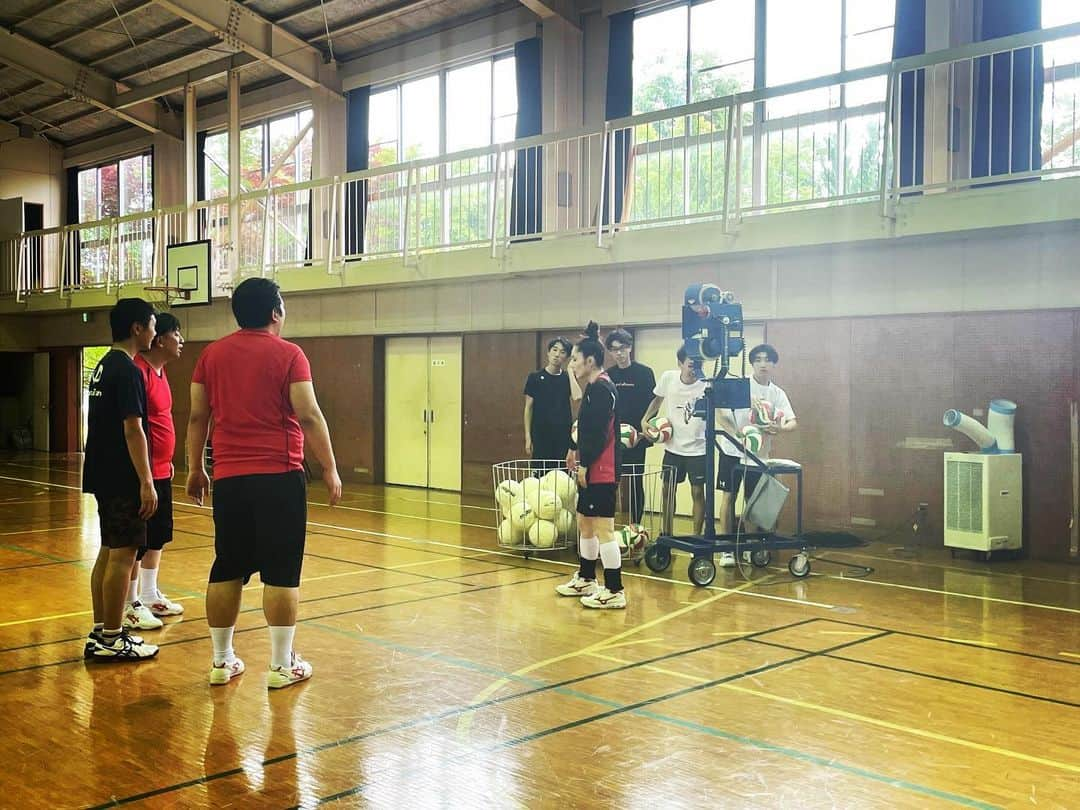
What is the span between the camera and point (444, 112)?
14.5 metres

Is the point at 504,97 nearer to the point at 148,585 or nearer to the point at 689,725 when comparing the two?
the point at 148,585

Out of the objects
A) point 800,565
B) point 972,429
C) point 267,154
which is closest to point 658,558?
point 800,565

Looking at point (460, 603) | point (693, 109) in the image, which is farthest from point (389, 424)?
point (460, 603)

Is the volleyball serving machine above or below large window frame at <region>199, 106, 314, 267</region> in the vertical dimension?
below

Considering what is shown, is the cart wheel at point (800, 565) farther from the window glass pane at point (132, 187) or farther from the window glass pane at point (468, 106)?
the window glass pane at point (132, 187)

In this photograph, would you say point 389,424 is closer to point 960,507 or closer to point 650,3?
point 650,3

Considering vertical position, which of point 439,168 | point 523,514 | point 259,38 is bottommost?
point 523,514

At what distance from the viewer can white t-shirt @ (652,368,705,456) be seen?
7648mm

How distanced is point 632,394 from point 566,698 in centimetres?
408

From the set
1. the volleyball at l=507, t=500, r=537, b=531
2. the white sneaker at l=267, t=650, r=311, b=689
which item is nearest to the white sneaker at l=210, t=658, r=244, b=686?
the white sneaker at l=267, t=650, r=311, b=689

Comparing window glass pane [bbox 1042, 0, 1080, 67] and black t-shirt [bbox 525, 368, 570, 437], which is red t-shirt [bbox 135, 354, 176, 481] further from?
window glass pane [bbox 1042, 0, 1080, 67]

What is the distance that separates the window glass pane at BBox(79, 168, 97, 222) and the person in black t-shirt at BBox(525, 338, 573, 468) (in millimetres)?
15634

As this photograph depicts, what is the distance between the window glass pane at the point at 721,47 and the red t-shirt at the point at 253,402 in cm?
857

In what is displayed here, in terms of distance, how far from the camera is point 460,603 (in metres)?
6.29
